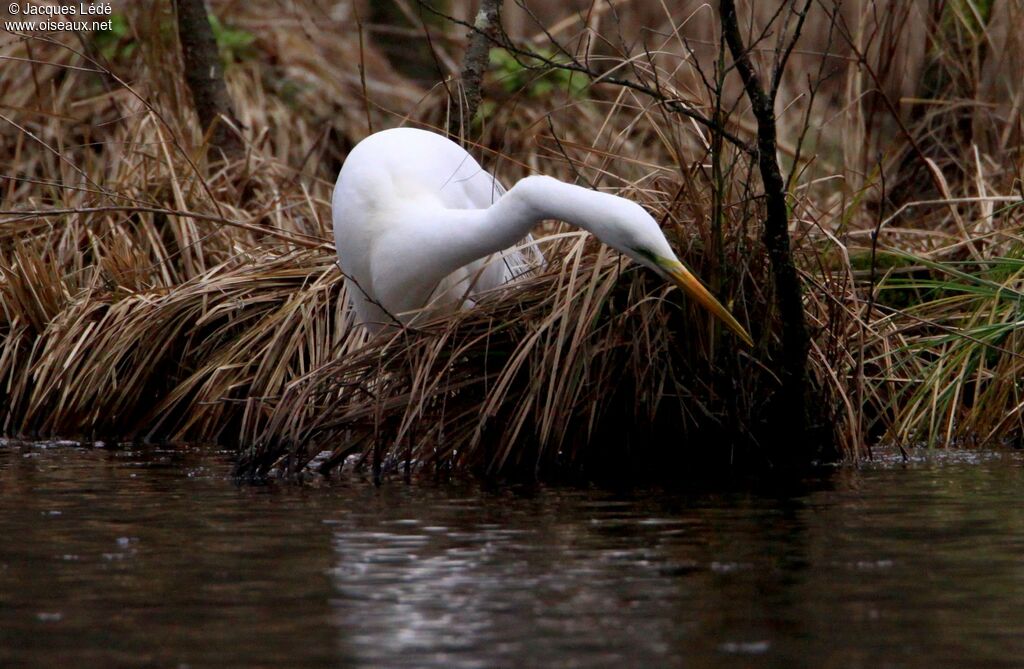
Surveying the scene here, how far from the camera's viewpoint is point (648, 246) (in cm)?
448

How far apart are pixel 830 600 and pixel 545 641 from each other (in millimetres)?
651

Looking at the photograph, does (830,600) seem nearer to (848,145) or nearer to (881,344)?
(881,344)

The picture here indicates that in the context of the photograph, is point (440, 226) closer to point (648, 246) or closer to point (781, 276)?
point (648, 246)

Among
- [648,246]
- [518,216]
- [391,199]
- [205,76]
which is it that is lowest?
[648,246]

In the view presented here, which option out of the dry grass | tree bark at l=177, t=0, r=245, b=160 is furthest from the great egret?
tree bark at l=177, t=0, r=245, b=160

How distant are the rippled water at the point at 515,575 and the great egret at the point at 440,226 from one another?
0.75 metres

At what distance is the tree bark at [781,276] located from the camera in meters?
4.57

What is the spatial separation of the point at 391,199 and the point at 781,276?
1441 millimetres

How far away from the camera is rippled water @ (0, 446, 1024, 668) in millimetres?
2760

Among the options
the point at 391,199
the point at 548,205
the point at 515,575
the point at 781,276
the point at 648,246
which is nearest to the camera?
the point at 515,575

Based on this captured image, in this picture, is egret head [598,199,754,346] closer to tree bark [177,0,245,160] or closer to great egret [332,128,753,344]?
great egret [332,128,753,344]

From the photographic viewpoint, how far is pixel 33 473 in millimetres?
5344

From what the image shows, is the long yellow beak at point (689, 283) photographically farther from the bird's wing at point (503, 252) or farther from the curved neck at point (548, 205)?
the bird's wing at point (503, 252)

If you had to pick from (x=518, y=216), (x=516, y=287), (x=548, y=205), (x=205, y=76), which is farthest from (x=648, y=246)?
(x=205, y=76)
